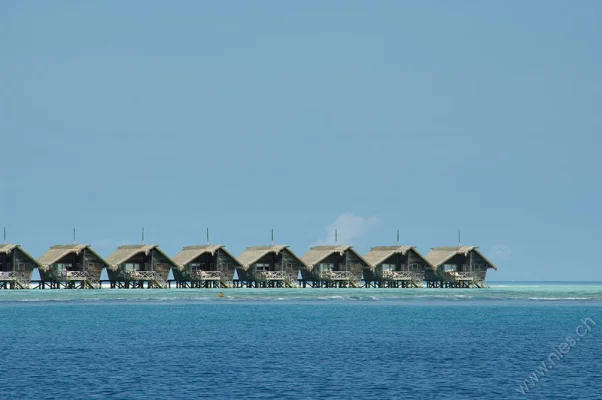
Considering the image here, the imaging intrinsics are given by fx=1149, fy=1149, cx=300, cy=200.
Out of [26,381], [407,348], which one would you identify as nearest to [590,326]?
[407,348]

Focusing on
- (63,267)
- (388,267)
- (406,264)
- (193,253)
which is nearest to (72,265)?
(63,267)

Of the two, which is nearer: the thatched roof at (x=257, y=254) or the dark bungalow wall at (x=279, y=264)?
the thatched roof at (x=257, y=254)

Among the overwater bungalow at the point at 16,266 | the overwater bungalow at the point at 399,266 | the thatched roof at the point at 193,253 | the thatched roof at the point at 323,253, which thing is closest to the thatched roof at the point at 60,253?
the overwater bungalow at the point at 16,266

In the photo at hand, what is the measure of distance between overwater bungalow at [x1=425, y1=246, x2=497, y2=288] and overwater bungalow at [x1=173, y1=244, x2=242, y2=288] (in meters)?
23.0

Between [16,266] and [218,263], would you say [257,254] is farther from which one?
[16,266]

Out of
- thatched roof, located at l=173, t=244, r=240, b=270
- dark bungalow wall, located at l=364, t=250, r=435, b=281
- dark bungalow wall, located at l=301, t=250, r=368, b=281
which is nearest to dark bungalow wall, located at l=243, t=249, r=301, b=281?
dark bungalow wall, located at l=301, t=250, r=368, b=281

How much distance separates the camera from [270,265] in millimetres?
121438

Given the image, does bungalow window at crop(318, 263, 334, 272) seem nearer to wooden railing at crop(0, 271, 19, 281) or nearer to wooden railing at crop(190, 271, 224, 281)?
wooden railing at crop(190, 271, 224, 281)

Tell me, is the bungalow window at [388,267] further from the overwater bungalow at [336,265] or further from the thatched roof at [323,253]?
the thatched roof at [323,253]

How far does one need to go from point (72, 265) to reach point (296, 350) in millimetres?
65019

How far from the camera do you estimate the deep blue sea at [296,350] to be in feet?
131

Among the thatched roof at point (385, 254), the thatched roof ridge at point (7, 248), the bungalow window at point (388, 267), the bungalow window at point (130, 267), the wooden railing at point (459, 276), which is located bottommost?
the wooden railing at point (459, 276)

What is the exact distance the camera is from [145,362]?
47.3 meters

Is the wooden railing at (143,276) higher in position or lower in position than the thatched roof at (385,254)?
lower
